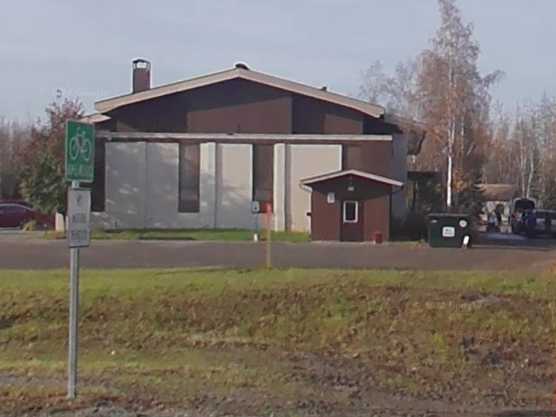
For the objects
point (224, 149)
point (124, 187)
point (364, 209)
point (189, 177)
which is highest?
point (224, 149)

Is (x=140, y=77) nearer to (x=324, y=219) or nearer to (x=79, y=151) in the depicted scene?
(x=324, y=219)

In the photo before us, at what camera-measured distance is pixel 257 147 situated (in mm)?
48062

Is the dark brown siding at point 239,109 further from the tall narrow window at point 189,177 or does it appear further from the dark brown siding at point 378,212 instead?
the dark brown siding at point 378,212

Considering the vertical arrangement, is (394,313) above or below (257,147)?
below

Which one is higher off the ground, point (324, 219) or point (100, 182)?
point (100, 182)

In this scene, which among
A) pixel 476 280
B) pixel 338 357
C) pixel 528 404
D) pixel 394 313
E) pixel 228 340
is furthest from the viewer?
pixel 476 280

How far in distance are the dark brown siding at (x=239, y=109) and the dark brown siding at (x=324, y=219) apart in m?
5.90

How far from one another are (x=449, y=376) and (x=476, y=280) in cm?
799

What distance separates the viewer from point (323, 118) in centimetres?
4841

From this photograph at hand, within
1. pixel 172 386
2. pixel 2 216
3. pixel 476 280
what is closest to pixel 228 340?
pixel 172 386

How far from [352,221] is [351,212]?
1.24 feet

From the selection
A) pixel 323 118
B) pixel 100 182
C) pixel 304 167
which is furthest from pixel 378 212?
pixel 100 182

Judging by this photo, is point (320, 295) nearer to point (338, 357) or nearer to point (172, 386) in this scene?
point (338, 357)

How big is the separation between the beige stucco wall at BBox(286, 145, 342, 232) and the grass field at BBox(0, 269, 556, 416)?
932 inches
